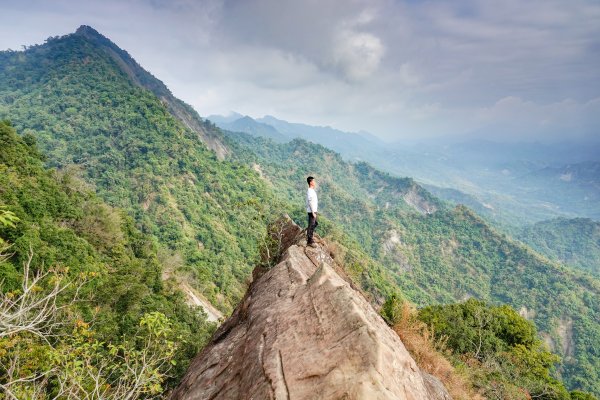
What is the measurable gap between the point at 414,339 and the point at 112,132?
110756mm

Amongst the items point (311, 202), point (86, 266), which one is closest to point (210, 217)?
point (86, 266)

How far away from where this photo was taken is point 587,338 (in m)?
102

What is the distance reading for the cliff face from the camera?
5.89 metres

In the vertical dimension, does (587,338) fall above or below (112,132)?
below

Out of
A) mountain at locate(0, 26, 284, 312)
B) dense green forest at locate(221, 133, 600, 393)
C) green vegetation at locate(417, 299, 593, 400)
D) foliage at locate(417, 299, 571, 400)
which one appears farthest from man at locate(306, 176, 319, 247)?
dense green forest at locate(221, 133, 600, 393)

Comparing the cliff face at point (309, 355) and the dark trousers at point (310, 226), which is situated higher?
the dark trousers at point (310, 226)

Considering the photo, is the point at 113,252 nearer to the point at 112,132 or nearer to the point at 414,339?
the point at 414,339

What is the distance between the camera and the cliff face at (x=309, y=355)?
5895 millimetres

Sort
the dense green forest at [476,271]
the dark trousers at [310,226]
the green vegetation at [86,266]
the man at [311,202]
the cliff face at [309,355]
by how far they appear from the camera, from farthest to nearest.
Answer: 1. the dense green forest at [476,271]
2. the green vegetation at [86,266]
3. the dark trousers at [310,226]
4. the man at [311,202]
5. the cliff face at [309,355]

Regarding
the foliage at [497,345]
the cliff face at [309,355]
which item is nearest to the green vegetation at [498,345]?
the foliage at [497,345]

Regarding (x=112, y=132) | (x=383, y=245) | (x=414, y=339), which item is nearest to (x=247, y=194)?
(x=112, y=132)

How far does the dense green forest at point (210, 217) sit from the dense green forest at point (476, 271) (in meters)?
0.50

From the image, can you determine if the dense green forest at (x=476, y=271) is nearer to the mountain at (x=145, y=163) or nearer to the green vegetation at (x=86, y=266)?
the mountain at (x=145, y=163)

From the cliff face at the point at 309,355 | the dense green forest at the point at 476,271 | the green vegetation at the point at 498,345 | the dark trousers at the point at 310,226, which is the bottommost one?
the dense green forest at the point at 476,271
